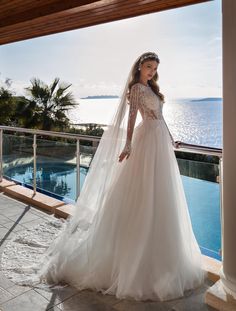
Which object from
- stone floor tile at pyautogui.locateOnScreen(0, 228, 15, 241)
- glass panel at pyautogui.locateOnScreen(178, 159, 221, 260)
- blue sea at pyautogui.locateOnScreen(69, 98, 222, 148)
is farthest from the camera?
stone floor tile at pyautogui.locateOnScreen(0, 228, 15, 241)

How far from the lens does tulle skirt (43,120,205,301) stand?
1.99m

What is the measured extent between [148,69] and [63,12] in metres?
1.60

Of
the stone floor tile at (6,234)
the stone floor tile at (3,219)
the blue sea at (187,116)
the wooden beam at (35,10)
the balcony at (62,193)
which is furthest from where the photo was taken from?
the stone floor tile at (3,219)

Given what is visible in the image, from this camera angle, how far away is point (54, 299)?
6.51ft

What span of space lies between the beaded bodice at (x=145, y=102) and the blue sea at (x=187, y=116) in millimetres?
75

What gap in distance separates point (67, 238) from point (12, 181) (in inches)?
115

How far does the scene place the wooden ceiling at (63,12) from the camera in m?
2.96

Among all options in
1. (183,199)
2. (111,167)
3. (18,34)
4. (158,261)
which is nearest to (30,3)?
(18,34)

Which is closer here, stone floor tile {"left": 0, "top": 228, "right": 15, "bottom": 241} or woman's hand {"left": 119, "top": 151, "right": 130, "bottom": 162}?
woman's hand {"left": 119, "top": 151, "right": 130, "bottom": 162}

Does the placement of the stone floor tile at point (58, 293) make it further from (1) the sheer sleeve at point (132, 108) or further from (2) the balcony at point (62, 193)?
(1) the sheer sleeve at point (132, 108)

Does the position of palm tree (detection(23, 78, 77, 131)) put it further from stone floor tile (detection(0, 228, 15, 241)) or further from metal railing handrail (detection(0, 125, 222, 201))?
stone floor tile (detection(0, 228, 15, 241))

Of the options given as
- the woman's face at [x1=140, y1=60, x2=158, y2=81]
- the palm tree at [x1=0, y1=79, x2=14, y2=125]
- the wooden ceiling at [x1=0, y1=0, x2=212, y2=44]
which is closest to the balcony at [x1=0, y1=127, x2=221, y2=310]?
the woman's face at [x1=140, y1=60, x2=158, y2=81]

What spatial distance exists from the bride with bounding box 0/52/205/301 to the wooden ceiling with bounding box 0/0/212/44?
1.09 meters

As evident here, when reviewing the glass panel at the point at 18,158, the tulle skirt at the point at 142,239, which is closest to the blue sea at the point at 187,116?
the tulle skirt at the point at 142,239
